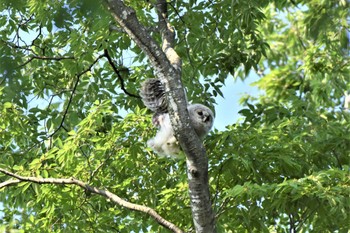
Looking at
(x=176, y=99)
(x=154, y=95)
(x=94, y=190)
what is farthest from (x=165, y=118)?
(x=176, y=99)

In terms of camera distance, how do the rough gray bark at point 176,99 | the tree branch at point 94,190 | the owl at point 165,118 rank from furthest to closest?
the owl at point 165,118 → the tree branch at point 94,190 → the rough gray bark at point 176,99

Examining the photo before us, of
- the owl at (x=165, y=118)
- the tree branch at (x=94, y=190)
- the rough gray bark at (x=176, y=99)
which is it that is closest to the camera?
the rough gray bark at (x=176, y=99)

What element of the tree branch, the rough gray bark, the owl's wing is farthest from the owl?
the rough gray bark

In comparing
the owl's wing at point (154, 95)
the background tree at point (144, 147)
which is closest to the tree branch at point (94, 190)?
the background tree at point (144, 147)

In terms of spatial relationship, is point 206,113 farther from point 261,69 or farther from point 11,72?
point 261,69

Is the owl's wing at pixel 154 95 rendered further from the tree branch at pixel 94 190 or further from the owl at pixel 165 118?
the tree branch at pixel 94 190

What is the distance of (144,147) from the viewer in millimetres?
6730

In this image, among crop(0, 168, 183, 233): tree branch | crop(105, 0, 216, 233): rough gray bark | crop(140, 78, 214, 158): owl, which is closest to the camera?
crop(105, 0, 216, 233): rough gray bark

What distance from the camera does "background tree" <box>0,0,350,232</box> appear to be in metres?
5.88

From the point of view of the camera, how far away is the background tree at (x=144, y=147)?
588 cm

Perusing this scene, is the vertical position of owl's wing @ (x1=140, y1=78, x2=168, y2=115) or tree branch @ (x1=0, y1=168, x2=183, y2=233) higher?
owl's wing @ (x1=140, y1=78, x2=168, y2=115)

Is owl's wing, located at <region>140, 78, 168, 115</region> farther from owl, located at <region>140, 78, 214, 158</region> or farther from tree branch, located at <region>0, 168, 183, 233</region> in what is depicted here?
tree branch, located at <region>0, 168, 183, 233</region>

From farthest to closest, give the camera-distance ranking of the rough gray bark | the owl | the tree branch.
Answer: the owl → the tree branch → the rough gray bark

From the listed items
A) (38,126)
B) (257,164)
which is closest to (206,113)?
(257,164)
